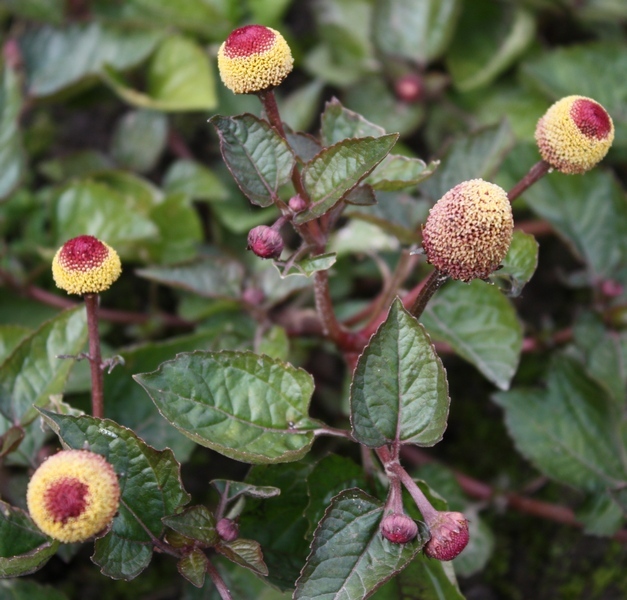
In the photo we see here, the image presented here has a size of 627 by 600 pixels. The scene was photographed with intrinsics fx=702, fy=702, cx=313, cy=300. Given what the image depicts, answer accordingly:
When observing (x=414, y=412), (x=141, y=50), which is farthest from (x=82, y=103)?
(x=414, y=412)

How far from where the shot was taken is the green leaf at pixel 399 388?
3.56 feet

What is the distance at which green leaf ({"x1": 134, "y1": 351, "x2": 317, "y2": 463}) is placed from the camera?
112 cm

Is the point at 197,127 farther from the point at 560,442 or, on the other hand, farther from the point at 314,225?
the point at 560,442

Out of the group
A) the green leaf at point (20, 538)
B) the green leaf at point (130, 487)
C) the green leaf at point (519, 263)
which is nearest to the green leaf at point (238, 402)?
the green leaf at point (130, 487)

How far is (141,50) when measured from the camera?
2.13 metres

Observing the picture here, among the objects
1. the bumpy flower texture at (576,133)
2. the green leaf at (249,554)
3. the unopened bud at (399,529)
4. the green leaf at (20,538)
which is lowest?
the green leaf at (20,538)

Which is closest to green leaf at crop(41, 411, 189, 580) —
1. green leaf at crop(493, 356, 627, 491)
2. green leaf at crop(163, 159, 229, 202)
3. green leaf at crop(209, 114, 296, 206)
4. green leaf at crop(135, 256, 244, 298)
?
green leaf at crop(209, 114, 296, 206)

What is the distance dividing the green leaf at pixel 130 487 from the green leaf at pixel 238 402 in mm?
73

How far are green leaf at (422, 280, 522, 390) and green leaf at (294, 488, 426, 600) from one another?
1.39ft

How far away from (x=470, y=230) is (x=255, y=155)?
0.38 m

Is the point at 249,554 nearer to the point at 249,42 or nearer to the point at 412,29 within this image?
the point at 249,42

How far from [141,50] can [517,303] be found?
138cm

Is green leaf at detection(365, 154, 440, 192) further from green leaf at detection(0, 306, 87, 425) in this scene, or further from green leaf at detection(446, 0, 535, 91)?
green leaf at detection(446, 0, 535, 91)

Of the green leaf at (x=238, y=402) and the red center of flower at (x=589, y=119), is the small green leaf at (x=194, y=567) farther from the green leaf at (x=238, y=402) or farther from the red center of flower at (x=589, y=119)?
the red center of flower at (x=589, y=119)
